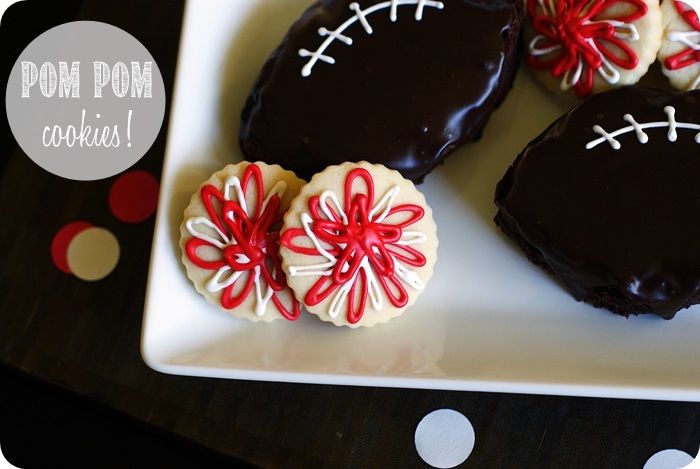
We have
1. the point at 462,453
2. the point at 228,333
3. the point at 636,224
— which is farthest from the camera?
the point at 462,453

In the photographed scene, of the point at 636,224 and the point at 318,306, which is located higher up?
the point at 636,224

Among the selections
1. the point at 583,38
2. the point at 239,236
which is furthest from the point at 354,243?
the point at 583,38

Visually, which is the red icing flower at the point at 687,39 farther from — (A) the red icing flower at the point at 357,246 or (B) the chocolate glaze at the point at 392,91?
(A) the red icing flower at the point at 357,246

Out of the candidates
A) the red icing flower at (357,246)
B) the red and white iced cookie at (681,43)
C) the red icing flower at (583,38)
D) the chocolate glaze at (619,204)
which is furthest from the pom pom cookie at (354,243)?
the red and white iced cookie at (681,43)

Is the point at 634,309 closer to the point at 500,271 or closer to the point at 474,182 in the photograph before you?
the point at 500,271

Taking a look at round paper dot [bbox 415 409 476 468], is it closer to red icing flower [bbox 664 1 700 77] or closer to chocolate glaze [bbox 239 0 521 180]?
chocolate glaze [bbox 239 0 521 180]

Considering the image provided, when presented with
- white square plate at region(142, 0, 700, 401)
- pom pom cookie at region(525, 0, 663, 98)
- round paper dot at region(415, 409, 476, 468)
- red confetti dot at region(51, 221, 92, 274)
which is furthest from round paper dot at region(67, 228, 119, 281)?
pom pom cookie at region(525, 0, 663, 98)

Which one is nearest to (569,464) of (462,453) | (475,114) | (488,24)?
(462,453)
